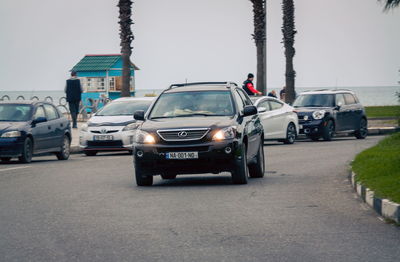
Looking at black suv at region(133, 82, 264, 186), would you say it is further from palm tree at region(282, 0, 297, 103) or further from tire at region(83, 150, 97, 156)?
palm tree at region(282, 0, 297, 103)

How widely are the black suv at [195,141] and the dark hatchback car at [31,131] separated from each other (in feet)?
20.4

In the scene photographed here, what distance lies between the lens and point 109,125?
24.5 meters

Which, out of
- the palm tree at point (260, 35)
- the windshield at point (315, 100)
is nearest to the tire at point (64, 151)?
the windshield at point (315, 100)

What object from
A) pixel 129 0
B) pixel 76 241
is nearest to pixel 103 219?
pixel 76 241

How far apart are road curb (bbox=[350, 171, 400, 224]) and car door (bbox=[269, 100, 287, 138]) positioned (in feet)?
49.2

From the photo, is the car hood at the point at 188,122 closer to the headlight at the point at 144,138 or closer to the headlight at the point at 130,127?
the headlight at the point at 144,138

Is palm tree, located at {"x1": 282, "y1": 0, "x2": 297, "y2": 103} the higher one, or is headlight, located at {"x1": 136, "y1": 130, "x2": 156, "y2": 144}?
palm tree, located at {"x1": 282, "y1": 0, "x2": 297, "y2": 103}

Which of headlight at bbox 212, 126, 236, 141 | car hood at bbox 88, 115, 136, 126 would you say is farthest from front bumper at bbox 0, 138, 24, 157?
headlight at bbox 212, 126, 236, 141

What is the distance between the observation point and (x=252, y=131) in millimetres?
15750

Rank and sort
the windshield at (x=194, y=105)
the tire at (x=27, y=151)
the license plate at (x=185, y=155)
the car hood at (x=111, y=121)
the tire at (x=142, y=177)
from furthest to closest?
the car hood at (x=111, y=121), the tire at (x=27, y=151), the windshield at (x=194, y=105), the tire at (x=142, y=177), the license plate at (x=185, y=155)

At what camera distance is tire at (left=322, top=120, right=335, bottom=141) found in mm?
30594

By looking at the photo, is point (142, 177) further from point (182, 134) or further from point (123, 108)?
point (123, 108)

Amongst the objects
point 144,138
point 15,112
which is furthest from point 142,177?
point 15,112

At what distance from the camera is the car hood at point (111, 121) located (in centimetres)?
2463
